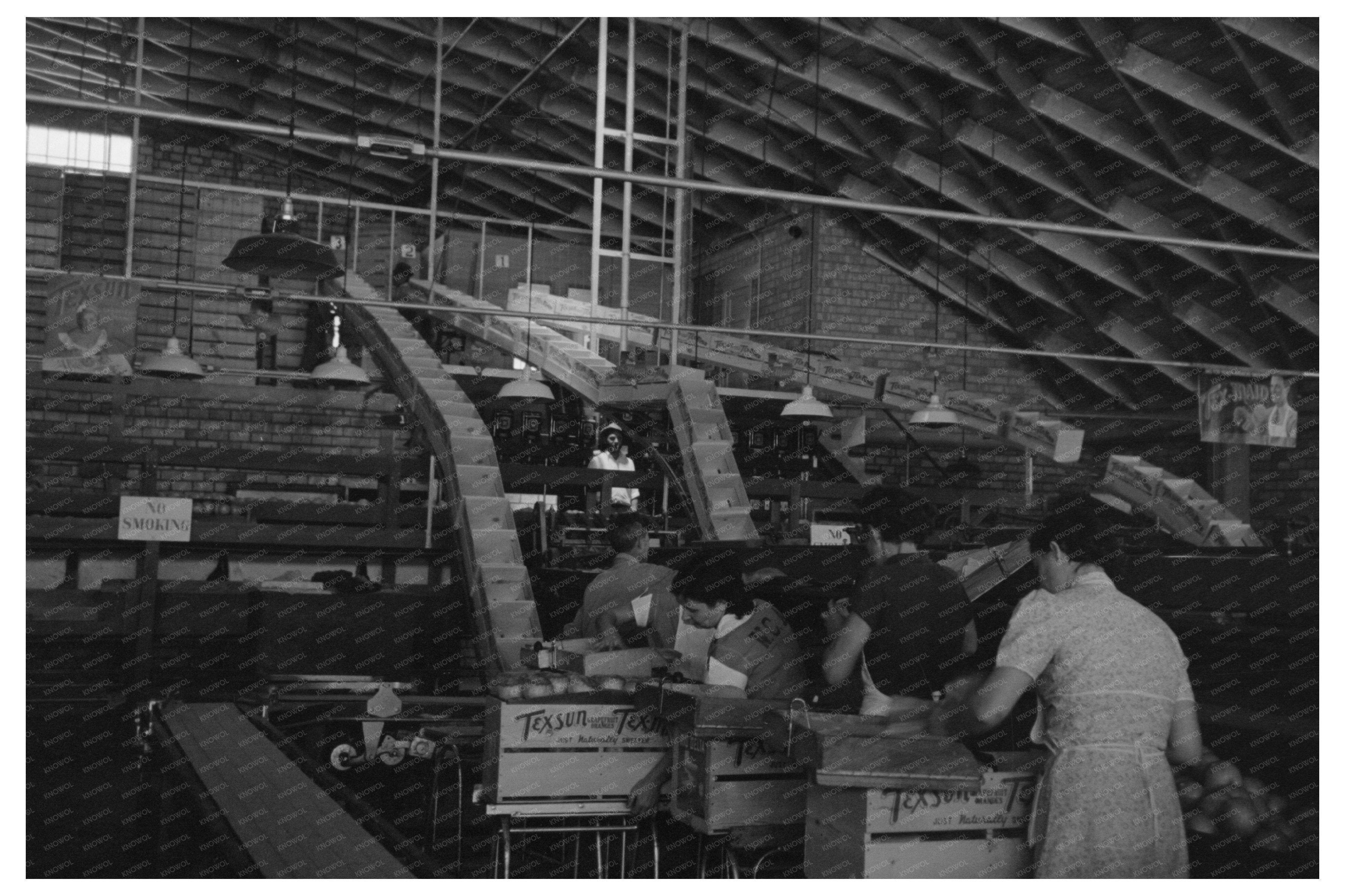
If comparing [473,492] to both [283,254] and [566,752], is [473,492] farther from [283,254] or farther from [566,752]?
[566,752]

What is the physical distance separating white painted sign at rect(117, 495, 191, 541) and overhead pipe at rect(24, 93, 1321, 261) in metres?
5.18

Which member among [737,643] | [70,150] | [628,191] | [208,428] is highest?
[70,150]

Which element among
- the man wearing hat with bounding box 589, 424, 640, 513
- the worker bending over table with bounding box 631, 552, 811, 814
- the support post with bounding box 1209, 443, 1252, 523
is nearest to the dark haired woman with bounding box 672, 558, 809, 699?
the worker bending over table with bounding box 631, 552, 811, 814

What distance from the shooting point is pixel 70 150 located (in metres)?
15.4

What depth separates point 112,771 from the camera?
7.21 metres

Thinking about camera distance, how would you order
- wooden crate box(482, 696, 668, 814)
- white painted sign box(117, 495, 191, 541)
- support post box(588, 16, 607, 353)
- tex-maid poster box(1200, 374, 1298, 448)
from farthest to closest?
support post box(588, 16, 607, 353) → white painted sign box(117, 495, 191, 541) → tex-maid poster box(1200, 374, 1298, 448) → wooden crate box(482, 696, 668, 814)

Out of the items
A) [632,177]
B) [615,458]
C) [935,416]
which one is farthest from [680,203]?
[632,177]

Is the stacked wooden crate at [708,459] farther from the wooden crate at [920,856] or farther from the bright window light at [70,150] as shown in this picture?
the bright window light at [70,150]

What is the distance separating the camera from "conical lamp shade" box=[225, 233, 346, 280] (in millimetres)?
8180

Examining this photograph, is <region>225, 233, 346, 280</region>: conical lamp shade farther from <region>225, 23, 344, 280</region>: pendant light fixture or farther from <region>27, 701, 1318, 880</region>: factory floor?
<region>27, 701, 1318, 880</region>: factory floor

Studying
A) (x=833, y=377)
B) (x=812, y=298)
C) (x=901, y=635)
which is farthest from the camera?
(x=812, y=298)

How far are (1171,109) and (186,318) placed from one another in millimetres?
11158

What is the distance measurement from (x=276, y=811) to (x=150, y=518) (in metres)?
5.21
